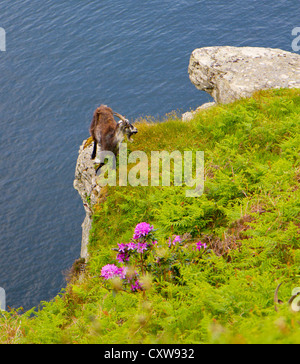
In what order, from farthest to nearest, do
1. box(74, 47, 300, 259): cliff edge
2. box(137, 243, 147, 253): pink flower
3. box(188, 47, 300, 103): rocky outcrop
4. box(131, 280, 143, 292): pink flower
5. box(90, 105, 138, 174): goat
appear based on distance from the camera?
→ 1. box(188, 47, 300, 103): rocky outcrop
2. box(74, 47, 300, 259): cliff edge
3. box(90, 105, 138, 174): goat
4. box(137, 243, 147, 253): pink flower
5. box(131, 280, 143, 292): pink flower

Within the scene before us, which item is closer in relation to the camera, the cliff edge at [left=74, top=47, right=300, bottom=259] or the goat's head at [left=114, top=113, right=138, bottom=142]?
the goat's head at [left=114, top=113, right=138, bottom=142]

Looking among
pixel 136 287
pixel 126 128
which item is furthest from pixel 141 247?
pixel 126 128

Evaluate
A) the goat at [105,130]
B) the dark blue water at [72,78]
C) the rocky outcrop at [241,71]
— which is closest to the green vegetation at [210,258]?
the goat at [105,130]

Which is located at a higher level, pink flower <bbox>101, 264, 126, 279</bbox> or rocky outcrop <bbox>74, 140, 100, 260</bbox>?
rocky outcrop <bbox>74, 140, 100, 260</bbox>

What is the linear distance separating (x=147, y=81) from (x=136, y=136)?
33.5 metres

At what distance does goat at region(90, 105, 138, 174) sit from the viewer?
48.8ft

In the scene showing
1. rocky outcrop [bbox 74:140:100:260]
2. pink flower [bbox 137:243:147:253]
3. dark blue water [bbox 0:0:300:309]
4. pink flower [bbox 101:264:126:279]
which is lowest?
pink flower [bbox 101:264:126:279]

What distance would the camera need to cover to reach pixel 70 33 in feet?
180

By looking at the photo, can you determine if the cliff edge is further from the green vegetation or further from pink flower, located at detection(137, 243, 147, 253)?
pink flower, located at detection(137, 243, 147, 253)

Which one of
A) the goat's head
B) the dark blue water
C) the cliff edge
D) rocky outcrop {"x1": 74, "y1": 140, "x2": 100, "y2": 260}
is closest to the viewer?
the goat's head

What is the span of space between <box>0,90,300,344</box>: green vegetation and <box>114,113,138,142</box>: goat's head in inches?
101

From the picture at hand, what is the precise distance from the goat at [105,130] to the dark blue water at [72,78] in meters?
22.3

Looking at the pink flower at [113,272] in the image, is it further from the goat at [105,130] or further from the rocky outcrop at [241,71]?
the rocky outcrop at [241,71]

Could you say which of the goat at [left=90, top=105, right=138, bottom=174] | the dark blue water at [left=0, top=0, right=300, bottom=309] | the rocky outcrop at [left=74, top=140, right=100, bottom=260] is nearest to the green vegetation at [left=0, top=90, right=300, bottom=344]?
the rocky outcrop at [left=74, top=140, right=100, bottom=260]
